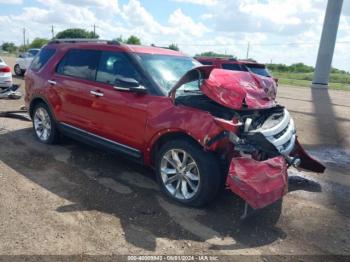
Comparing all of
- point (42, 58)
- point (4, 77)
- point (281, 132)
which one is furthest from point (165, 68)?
point (4, 77)

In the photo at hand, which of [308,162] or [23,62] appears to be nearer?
[308,162]

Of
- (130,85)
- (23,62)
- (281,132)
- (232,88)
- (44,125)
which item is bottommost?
(44,125)

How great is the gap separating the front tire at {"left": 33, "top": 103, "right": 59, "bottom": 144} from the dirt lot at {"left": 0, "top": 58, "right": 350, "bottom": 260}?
0.42 m

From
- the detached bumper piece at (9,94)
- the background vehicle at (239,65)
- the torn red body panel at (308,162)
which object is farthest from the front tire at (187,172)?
the detached bumper piece at (9,94)

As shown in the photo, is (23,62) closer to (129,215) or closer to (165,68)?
(165,68)

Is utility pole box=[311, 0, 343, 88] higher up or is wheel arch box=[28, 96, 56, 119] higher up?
utility pole box=[311, 0, 343, 88]

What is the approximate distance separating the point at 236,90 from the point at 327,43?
25.2 meters

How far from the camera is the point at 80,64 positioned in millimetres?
5801

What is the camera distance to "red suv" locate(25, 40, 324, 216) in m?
3.98

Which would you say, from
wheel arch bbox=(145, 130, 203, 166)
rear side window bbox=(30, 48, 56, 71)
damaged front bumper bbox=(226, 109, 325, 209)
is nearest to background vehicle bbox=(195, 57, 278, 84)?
rear side window bbox=(30, 48, 56, 71)

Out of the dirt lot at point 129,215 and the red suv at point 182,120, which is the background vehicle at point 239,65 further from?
the dirt lot at point 129,215

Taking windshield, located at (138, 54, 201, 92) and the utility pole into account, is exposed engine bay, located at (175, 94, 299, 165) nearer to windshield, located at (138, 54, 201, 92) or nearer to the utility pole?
windshield, located at (138, 54, 201, 92)

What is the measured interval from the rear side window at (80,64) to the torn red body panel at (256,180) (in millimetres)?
2743

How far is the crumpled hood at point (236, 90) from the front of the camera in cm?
414
